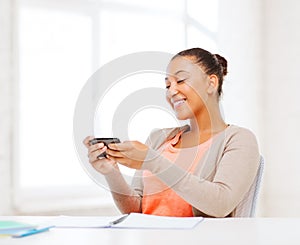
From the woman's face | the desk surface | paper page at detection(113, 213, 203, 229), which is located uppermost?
the woman's face

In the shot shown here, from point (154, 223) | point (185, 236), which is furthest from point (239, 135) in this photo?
point (185, 236)

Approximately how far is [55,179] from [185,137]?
1473mm

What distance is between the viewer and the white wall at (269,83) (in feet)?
14.3

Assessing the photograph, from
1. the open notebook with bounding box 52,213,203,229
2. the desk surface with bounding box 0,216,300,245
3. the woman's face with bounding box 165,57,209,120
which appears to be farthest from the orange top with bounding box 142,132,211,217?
the desk surface with bounding box 0,216,300,245

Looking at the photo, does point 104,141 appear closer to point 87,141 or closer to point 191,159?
point 87,141

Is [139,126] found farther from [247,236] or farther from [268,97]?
[247,236]

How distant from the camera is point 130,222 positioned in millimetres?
1314

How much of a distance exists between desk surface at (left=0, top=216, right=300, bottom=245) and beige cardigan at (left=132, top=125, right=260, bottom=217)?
12.3 inches

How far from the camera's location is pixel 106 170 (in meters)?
1.67

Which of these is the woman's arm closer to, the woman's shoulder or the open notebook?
the woman's shoulder

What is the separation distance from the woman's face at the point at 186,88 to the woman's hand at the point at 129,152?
0.36 meters

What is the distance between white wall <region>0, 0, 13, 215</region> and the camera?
3.01 metres

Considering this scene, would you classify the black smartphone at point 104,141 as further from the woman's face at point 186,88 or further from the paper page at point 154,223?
the woman's face at point 186,88

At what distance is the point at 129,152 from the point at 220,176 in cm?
34
